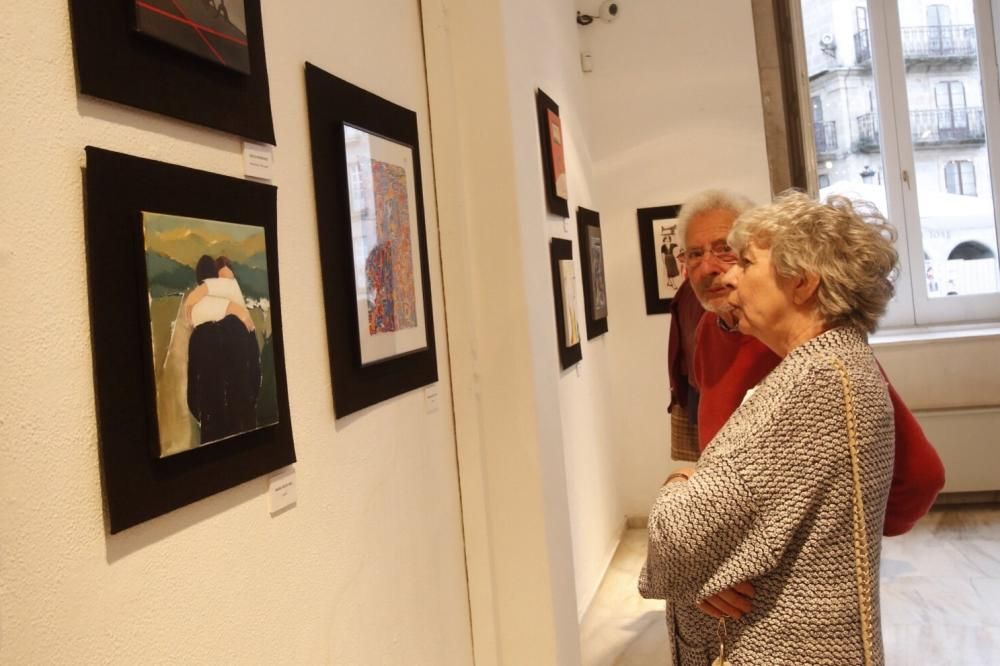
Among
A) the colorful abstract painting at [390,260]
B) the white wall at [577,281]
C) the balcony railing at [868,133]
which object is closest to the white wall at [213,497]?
the colorful abstract painting at [390,260]

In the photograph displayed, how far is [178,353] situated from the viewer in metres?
1.47

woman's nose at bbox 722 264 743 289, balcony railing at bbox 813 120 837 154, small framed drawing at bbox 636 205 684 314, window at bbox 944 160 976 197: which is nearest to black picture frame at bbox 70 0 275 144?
woman's nose at bbox 722 264 743 289

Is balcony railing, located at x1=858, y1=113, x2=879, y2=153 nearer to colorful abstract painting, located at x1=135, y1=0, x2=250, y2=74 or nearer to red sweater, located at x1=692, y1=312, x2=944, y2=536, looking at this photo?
red sweater, located at x1=692, y1=312, x2=944, y2=536

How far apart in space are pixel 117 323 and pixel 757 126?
571 cm

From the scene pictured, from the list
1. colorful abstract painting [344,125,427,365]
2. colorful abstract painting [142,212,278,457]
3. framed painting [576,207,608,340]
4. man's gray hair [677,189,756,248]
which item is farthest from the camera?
framed painting [576,207,608,340]

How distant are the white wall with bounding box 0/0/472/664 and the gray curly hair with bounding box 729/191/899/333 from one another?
1.02 metres

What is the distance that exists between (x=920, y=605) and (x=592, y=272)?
2.58 m

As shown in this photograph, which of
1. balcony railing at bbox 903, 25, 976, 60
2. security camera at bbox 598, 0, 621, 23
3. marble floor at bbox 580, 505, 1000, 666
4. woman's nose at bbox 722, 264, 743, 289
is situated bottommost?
marble floor at bbox 580, 505, 1000, 666

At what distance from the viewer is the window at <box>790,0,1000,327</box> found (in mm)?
7016

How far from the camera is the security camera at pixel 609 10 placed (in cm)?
647

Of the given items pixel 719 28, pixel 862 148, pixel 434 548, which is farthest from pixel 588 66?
pixel 434 548

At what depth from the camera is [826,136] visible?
7.22m

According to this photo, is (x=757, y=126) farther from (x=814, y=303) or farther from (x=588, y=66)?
(x=814, y=303)

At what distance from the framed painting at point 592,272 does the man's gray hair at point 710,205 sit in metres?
2.28
